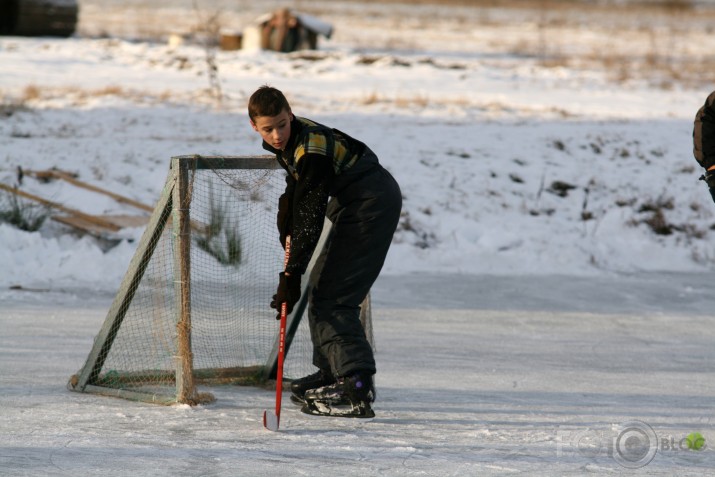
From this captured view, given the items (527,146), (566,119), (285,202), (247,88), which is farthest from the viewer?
(247,88)

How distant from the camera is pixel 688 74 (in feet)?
62.0

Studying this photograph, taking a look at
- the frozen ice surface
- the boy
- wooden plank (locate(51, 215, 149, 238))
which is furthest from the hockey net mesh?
wooden plank (locate(51, 215, 149, 238))

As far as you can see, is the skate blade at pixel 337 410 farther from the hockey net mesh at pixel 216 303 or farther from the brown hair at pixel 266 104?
the brown hair at pixel 266 104

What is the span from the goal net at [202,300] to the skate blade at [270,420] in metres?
0.47

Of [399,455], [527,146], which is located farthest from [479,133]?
[399,455]

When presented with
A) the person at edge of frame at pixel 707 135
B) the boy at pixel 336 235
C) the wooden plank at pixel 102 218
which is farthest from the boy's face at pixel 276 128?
the wooden plank at pixel 102 218

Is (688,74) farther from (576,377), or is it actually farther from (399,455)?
(399,455)

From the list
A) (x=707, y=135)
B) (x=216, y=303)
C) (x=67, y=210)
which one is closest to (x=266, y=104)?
(x=216, y=303)

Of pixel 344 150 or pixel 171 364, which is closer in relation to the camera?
pixel 344 150

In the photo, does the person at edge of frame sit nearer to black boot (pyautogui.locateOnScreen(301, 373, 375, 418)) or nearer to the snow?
the snow

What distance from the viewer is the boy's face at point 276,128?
384cm

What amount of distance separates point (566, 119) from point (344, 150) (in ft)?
31.5

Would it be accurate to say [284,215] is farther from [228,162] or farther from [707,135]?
[707,135]

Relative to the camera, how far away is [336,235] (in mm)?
4113
